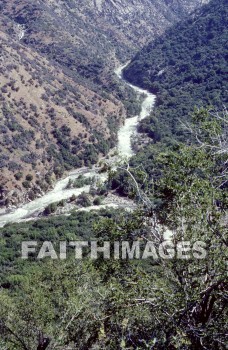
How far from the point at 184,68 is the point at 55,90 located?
3011 centimetres

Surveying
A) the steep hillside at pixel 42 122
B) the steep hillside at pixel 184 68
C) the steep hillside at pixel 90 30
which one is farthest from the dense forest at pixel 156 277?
the steep hillside at pixel 90 30

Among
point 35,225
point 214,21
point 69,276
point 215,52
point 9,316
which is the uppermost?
point 214,21

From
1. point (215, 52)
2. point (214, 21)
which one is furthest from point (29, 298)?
point (214, 21)

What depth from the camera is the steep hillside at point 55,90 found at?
5084 cm

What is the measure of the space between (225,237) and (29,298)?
29.8 feet

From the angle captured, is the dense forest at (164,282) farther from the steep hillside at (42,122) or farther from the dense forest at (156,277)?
the steep hillside at (42,122)

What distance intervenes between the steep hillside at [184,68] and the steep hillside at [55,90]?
635 centimetres

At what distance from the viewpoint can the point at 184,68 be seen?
83.1 metres

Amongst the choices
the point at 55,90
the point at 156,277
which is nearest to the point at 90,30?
the point at 55,90

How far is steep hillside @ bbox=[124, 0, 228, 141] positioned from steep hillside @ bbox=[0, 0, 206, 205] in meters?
6.35

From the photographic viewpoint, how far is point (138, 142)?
62469 mm

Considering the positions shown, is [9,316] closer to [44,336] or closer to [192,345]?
[44,336]

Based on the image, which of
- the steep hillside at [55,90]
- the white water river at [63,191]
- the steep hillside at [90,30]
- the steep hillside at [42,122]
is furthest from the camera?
the steep hillside at [90,30]

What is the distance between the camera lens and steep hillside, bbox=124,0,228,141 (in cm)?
6750
